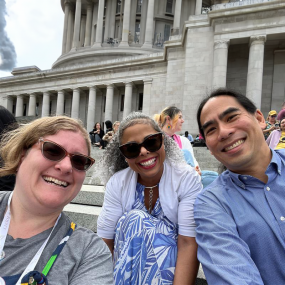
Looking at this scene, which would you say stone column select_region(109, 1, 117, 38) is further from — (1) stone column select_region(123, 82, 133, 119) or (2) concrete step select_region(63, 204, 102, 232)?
(2) concrete step select_region(63, 204, 102, 232)

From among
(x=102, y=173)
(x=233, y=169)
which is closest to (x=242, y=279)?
(x=233, y=169)

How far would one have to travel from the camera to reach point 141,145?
2168 mm

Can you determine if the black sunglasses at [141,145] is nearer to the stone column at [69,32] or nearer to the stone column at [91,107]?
the stone column at [91,107]

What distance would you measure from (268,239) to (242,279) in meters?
0.34

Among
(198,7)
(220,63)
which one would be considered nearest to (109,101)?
(220,63)

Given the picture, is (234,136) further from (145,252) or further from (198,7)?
(198,7)

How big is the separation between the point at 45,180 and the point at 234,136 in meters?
1.40

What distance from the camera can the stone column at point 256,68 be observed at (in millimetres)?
16094

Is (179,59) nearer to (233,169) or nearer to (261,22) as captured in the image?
(261,22)

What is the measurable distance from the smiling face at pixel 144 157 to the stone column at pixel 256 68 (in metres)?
15.9

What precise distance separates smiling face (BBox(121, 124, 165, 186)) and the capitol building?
9.11m

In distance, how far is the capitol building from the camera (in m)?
16.5

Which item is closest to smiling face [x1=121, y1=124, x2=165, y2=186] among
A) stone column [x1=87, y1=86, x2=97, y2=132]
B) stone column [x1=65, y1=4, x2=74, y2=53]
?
stone column [x1=87, y1=86, x2=97, y2=132]

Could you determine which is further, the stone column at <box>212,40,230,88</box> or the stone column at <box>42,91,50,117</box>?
the stone column at <box>42,91,50,117</box>
